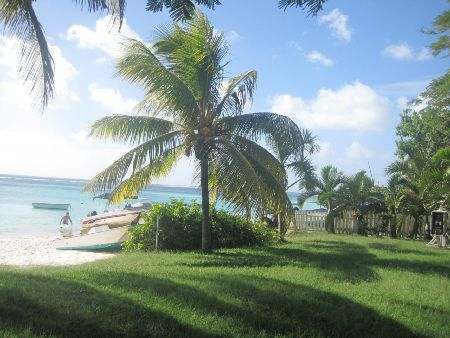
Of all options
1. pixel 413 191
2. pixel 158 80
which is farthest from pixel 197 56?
pixel 413 191

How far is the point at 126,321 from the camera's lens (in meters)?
5.63

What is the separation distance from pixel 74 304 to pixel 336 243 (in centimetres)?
1276

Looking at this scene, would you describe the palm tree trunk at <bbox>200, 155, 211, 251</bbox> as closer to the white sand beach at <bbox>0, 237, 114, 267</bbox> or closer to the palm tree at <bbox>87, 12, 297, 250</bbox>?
the palm tree at <bbox>87, 12, 297, 250</bbox>

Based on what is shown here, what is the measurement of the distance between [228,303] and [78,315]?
203 centimetres

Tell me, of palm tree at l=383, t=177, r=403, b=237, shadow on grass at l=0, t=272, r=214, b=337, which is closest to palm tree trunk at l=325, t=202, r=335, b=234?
palm tree at l=383, t=177, r=403, b=237

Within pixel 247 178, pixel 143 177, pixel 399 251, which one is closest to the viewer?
pixel 247 178

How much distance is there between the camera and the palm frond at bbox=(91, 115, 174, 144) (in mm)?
14211

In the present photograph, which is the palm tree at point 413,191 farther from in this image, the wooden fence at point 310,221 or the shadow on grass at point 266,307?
the shadow on grass at point 266,307

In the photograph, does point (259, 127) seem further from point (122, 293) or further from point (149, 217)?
point (122, 293)

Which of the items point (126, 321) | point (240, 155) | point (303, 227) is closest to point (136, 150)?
point (240, 155)

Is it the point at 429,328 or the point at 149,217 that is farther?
the point at 149,217

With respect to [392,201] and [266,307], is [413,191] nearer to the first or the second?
[392,201]

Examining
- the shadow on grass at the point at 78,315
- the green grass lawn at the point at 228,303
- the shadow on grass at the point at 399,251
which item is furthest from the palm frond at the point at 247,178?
the shadow on grass at the point at 78,315

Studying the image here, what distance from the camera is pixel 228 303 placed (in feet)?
22.4
